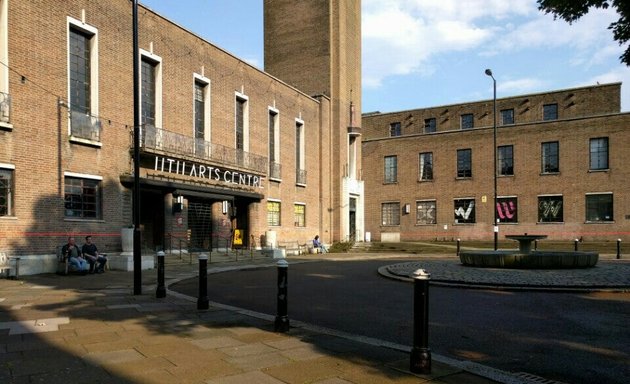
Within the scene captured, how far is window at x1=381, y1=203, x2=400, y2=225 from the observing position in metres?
47.3

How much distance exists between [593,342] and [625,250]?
100 feet

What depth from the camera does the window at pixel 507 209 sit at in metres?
42.7

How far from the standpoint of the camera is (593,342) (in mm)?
6816

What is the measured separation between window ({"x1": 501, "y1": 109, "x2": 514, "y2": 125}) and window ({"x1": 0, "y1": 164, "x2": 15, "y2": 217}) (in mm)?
45368

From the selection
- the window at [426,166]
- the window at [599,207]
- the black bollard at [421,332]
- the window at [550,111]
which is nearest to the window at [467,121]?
the window at [550,111]

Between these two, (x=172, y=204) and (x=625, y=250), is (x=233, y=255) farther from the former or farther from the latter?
(x=625, y=250)

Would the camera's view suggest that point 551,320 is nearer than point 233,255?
Result: Yes

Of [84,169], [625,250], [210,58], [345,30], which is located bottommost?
[625,250]

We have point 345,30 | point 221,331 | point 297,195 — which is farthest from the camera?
point 345,30

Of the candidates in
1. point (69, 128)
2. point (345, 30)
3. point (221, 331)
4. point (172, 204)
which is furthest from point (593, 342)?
point (345, 30)

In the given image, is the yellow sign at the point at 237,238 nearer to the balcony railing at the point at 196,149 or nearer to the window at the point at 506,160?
the balcony railing at the point at 196,149

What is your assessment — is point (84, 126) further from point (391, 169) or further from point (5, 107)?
point (391, 169)

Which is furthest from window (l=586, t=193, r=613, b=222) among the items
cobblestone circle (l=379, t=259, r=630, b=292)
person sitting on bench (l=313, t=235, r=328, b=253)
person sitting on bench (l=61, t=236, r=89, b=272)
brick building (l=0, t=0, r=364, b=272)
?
person sitting on bench (l=61, t=236, r=89, b=272)

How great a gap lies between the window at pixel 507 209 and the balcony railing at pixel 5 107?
36.3 meters
